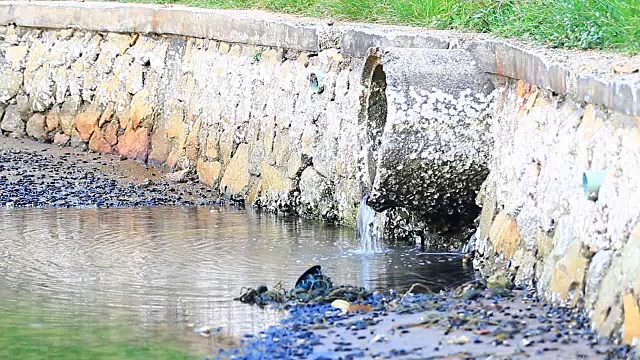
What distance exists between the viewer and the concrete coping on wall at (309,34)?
18.6 feet

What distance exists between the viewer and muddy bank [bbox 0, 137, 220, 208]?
10008 millimetres

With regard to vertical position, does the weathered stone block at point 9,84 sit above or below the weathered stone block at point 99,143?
above

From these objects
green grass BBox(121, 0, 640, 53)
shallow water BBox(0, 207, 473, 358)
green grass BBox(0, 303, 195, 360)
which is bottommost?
green grass BBox(0, 303, 195, 360)

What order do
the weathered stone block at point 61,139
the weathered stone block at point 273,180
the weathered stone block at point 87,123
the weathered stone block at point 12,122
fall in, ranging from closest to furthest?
1. the weathered stone block at point 273,180
2. the weathered stone block at point 87,123
3. the weathered stone block at point 61,139
4. the weathered stone block at point 12,122

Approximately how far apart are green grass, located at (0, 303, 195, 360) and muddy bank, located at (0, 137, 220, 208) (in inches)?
156

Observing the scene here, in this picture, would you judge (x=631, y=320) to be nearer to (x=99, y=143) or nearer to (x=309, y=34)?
(x=309, y=34)

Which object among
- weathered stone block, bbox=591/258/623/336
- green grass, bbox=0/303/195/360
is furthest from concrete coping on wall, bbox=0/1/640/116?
green grass, bbox=0/303/195/360

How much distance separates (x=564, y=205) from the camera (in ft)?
19.1

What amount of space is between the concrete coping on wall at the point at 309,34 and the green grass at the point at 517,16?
206mm

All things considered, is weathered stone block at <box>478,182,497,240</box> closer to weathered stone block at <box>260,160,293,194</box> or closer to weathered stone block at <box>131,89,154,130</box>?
weathered stone block at <box>260,160,293,194</box>

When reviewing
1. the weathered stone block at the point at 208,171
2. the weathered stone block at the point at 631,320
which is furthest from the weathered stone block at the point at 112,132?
the weathered stone block at the point at 631,320

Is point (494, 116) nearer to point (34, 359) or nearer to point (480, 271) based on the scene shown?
point (480, 271)

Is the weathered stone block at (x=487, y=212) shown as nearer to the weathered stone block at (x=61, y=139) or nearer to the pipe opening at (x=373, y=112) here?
the pipe opening at (x=373, y=112)

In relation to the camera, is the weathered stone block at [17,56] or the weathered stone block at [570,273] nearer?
the weathered stone block at [570,273]
